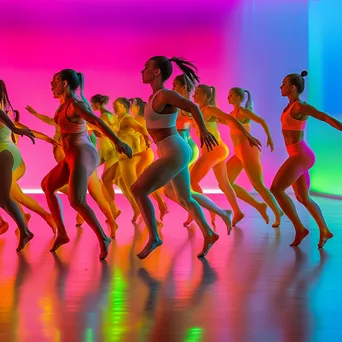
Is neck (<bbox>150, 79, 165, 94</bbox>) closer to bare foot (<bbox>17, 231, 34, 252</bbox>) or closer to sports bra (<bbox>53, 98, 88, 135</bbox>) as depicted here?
sports bra (<bbox>53, 98, 88, 135</bbox>)

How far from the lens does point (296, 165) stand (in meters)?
5.86

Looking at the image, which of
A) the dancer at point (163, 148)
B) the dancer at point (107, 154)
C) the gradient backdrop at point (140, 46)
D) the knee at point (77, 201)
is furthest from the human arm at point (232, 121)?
the gradient backdrop at point (140, 46)

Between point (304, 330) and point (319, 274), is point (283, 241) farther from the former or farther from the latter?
point (304, 330)

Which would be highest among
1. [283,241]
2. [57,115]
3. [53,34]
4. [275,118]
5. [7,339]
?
[53,34]

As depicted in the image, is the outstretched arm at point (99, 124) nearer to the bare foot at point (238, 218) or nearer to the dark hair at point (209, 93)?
the dark hair at point (209, 93)

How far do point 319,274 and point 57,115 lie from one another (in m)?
2.55

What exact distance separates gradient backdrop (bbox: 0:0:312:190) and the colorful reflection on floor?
7.15 metres

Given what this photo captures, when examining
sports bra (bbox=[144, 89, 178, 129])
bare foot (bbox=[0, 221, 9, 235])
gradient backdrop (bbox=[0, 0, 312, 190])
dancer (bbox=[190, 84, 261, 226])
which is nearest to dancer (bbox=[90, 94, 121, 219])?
dancer (bbox=[190, 84, 261, 226])

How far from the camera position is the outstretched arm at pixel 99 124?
484cm

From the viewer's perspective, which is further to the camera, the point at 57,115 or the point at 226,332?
the point at 57,115

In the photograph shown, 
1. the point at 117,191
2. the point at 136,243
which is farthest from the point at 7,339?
the point at 117,191

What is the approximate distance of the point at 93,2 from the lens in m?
13.1

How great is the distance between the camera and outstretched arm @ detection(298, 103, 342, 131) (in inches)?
217

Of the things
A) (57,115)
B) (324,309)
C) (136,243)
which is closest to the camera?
(324,309)
